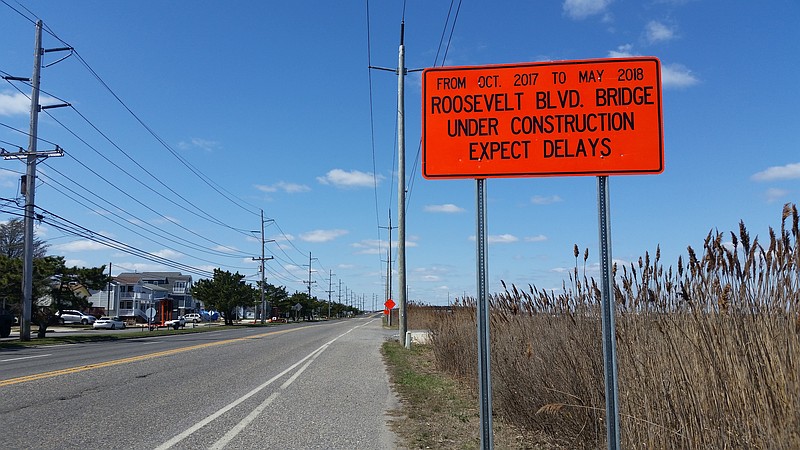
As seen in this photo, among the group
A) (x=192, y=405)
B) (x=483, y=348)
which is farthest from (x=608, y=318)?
(x=192, y=405)

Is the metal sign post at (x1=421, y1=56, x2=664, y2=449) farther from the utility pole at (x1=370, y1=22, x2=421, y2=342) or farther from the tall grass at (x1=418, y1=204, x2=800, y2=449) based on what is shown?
the utility pole at (x1=370, y1=22, x2=421, y2=342)

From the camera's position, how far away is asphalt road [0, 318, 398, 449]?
291 inches

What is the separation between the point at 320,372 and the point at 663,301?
1194 centimetres

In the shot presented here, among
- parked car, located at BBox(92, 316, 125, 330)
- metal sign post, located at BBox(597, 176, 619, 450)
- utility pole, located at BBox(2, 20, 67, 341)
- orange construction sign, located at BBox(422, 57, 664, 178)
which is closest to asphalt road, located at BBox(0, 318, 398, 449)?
metal sign post, located at BBox(597, 176, 619, 450)

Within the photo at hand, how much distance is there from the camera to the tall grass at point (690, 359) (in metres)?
3.73

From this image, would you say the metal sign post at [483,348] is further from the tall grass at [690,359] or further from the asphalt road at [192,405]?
the asphalt road at [192,405]

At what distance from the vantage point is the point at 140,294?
107 m

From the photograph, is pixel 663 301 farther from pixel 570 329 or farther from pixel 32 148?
pixel 32 148

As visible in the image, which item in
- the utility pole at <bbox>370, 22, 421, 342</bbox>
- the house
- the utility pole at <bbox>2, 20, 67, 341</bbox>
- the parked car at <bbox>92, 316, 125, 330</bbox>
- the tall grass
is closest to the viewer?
the tall grass

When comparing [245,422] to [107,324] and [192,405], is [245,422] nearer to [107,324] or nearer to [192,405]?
[192,405]

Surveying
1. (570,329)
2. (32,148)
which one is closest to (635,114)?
(570,329)

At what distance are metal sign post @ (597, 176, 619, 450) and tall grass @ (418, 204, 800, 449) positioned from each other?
2.53ft

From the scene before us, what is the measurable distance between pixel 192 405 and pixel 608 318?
315 inches

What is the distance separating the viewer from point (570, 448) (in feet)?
20.3
